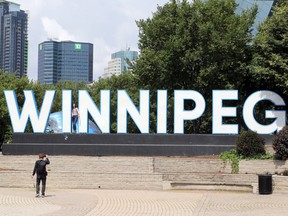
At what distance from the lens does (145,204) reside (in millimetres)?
15086

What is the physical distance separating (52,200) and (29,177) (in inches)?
225

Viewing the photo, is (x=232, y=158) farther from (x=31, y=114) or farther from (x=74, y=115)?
(x=31, y=114)

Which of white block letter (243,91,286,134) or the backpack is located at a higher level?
white block letter (243,91,286,134)

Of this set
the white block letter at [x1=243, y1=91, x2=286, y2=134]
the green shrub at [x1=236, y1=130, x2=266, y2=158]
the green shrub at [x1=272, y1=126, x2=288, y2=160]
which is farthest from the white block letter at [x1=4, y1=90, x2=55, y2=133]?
the green shrub at [x1=272, y1=126, x2=288, y2=160]

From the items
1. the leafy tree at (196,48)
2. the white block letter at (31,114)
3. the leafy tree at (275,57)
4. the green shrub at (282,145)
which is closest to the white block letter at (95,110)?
the white block letter at (31,114)

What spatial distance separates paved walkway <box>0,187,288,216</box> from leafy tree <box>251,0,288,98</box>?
10072 millimetres

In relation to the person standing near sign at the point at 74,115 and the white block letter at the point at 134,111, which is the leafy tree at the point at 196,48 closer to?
the white block letter at the point at 134,111

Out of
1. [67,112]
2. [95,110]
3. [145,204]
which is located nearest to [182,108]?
[95,110]

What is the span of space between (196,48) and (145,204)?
66.8 feet

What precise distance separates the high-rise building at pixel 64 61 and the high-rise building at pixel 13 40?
8.68 m

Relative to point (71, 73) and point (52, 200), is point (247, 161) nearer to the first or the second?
point (52, 200)

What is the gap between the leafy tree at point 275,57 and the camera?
26000mm

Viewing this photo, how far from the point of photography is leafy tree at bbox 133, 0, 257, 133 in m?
32.8

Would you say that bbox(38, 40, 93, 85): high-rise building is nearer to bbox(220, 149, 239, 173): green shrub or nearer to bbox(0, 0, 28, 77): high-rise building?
bbox(0, 0, 28, 77): high-rise building
